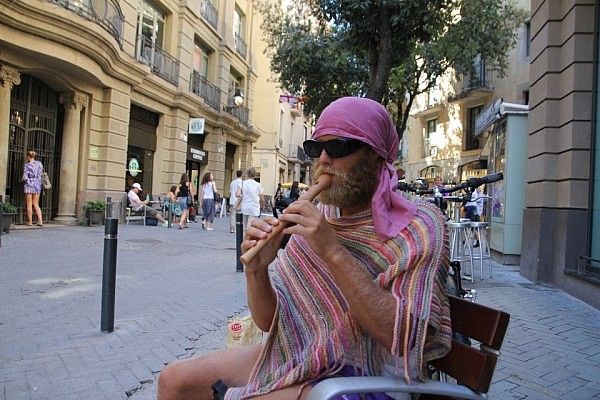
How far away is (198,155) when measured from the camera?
75.7 ft

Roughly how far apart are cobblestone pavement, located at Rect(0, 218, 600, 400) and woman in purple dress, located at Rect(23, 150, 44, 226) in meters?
3.95

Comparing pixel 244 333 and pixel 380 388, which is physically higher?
pixel 380 388

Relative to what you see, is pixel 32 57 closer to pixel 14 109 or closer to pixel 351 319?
pixel 14 109

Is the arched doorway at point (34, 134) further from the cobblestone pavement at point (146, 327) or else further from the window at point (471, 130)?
the window at point (471, 130)

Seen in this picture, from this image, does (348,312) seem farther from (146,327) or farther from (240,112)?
(240,112)

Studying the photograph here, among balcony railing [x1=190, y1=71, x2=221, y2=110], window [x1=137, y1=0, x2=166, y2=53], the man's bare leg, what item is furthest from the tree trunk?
balcony railing [x1=190, y1=71, x2=221, y2=110]

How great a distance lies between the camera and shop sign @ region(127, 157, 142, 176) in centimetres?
1818

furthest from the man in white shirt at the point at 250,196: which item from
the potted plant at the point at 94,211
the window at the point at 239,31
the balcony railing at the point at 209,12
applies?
the window at the point at 239,31

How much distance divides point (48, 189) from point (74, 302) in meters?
9.51

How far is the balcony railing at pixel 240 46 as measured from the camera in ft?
88.7

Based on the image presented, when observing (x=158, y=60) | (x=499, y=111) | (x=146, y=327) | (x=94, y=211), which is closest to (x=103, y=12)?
(x=158, y=60)

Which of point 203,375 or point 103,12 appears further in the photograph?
point 103,12

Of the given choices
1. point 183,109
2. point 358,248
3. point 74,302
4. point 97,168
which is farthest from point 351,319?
point 183,109

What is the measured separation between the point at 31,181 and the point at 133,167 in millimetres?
6444
